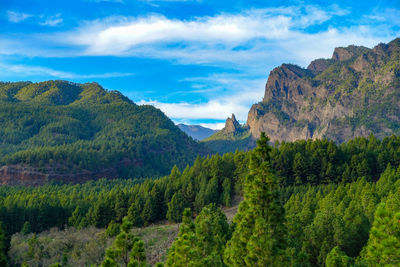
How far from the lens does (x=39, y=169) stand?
136 m

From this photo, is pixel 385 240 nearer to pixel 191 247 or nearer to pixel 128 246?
pixel 191 247

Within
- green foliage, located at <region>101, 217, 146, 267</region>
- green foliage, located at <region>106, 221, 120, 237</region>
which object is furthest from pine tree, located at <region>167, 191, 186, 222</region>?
green foliage, located at <region>101, 217, 146, 267</region>

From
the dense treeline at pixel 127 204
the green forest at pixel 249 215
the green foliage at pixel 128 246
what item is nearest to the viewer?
the green foliage at pixel 128 246

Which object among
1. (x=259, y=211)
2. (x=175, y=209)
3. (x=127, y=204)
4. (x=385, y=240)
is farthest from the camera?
(x=127, y=204)

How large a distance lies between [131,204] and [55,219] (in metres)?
19.5

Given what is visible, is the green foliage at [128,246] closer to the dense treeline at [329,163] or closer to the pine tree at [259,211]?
the pine tree at [259,211]

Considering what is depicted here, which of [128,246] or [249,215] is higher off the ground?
[249,215]

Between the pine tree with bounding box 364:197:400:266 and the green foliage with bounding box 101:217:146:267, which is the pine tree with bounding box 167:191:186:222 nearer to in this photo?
the green foliage with bounding box 101:217:146:267

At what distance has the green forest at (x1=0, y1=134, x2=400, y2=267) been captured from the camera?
689 inches

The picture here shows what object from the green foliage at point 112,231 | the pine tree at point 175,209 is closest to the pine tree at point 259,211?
the green foliage at point 112,231

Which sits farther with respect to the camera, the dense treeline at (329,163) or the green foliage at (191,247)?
→ the dense treeline at (329,163)

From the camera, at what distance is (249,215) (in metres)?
18.4

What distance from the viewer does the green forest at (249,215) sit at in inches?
689

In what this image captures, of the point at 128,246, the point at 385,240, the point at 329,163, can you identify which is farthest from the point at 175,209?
the point at 385,240
